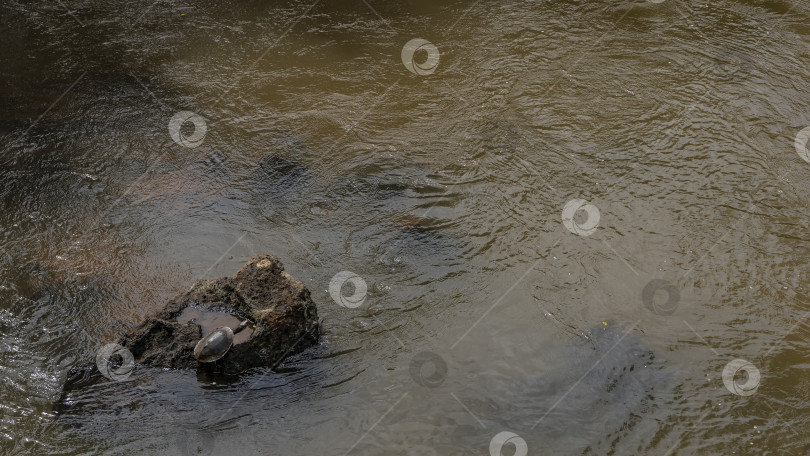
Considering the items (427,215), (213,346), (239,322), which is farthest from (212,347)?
(427,215)

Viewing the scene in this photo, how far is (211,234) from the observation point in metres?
5.45

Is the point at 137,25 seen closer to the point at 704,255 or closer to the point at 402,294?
the point at 402,294

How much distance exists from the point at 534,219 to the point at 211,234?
2.72 meters

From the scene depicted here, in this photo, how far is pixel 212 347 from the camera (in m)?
4.26

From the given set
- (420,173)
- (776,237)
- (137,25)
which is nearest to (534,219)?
(420,173)

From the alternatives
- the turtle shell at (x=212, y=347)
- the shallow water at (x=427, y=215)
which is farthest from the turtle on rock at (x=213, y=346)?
the shallow water at (x=427, y=215)

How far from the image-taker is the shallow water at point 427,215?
4.24 meters

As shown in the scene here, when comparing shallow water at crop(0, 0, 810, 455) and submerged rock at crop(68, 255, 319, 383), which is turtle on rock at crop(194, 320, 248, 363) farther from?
shallow water at crop(0, 0, 810, 455)

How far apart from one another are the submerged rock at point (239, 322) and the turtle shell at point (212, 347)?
2.5 inches

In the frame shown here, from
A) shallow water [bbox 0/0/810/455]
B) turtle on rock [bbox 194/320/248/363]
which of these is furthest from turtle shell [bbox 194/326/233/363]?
shallow water [bbox 0/0/810/455]

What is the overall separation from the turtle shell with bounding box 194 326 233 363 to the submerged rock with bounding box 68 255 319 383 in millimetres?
64

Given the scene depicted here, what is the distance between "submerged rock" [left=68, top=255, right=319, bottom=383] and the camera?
173 inches

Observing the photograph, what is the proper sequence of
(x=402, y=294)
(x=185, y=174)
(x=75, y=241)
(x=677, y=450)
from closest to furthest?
(x=677, y=450)
(x=402, y=294)
(x=75, y=241)
(x=185, y=174)

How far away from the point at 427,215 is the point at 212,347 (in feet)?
7.06
